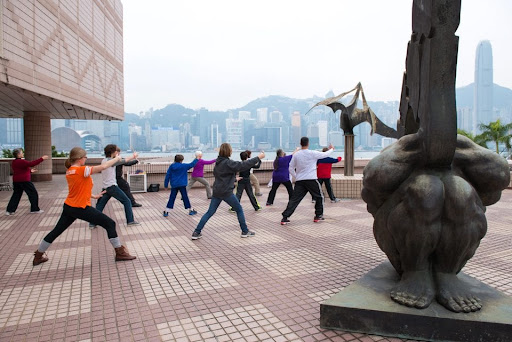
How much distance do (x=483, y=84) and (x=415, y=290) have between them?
6060 inches

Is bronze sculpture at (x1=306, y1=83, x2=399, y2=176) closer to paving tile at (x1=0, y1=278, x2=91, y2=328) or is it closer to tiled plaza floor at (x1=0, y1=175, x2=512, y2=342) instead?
tiled plaza floor at (x1=0, y1=175, x2=512, y2=342)

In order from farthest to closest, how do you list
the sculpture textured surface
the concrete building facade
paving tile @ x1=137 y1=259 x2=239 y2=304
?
the concrete building facade, paving tile @ x1=137 y1=259 x2=239 y2=304, the sculpture textured surface

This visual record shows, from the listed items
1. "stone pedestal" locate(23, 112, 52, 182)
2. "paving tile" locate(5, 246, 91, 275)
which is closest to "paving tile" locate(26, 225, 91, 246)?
"paving tile" locate(5, 246, 91, 275)

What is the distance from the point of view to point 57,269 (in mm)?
4910

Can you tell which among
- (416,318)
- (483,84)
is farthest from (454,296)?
(483,84)

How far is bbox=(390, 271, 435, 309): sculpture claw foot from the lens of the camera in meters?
3.11

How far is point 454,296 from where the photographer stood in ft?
10.2

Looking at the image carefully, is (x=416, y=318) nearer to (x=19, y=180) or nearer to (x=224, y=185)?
(x=224, y=185)

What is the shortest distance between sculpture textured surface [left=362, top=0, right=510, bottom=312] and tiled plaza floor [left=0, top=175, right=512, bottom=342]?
2.29ft

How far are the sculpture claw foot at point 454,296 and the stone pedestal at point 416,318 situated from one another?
43mm

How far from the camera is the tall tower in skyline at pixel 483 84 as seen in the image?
112 metres

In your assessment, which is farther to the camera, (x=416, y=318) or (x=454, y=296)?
(x=454, y=296)

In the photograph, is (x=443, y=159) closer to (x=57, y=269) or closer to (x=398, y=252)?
(x=398, y=252)

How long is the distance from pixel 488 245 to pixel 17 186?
9796mm
